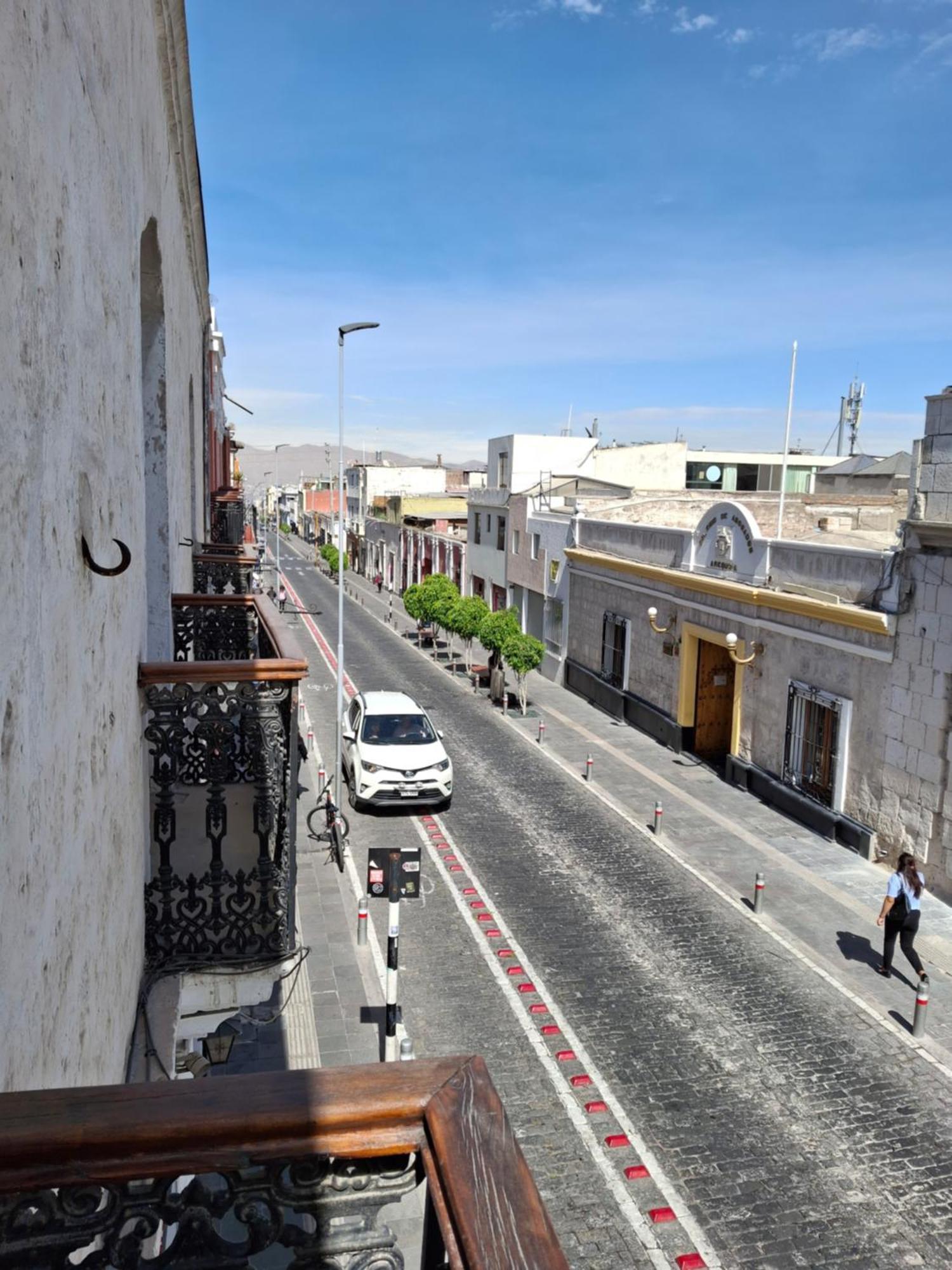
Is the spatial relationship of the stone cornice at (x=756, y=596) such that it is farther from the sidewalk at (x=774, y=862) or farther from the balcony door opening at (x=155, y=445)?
the balcony door opening at (x=155, y=445)

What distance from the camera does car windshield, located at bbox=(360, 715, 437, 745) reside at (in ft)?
57.7

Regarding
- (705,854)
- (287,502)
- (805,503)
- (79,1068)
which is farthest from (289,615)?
(287,502)

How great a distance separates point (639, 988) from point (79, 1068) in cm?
930

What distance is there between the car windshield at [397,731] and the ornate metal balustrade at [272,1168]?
613 inches

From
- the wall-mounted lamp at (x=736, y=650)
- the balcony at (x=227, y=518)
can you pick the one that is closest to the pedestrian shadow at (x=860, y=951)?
the wall-mounted lamp at (x=736, y=650)

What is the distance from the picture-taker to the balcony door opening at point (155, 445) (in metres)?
6.12

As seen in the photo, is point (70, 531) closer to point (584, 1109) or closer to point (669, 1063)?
point (584, 1109)

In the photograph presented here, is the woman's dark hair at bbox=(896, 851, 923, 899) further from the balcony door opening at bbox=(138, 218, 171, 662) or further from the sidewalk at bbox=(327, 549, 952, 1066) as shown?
the balcony door opening at bbox=(138, 218, 171, 662)

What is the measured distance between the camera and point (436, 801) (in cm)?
1722

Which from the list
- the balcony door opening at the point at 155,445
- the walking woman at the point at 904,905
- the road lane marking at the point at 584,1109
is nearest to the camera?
the balcony door opening at the point at 155,445

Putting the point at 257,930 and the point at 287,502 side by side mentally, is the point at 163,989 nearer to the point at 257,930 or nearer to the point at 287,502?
the point at 257,930

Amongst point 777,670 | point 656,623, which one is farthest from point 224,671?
point 656,623

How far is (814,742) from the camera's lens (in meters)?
17.1

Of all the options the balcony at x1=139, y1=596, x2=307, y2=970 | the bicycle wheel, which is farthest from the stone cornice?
the balcony at x1=139, y1=596, x2=307, y2=970
